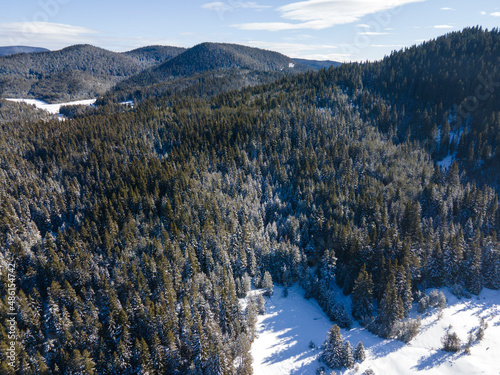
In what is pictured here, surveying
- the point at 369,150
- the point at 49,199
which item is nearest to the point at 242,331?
the point at 49,199

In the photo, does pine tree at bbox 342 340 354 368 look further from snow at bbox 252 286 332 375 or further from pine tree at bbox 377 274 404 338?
pine tree at bbox 377 274 404 338

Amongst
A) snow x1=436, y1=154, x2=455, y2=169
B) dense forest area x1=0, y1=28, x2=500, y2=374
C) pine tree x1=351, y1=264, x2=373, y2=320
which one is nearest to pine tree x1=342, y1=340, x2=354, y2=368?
dense forest area x1=0, y1=28, x2=500, y2=374

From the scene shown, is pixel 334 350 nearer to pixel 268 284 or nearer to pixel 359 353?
pixel 359 353

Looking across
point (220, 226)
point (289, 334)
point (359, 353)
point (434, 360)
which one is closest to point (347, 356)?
point (359, 353)

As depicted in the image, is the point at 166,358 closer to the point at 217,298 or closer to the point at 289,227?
the point at 217,298

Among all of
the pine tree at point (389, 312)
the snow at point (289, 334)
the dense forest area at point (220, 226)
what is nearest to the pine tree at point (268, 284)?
the dense forest area at point (220, 226)
